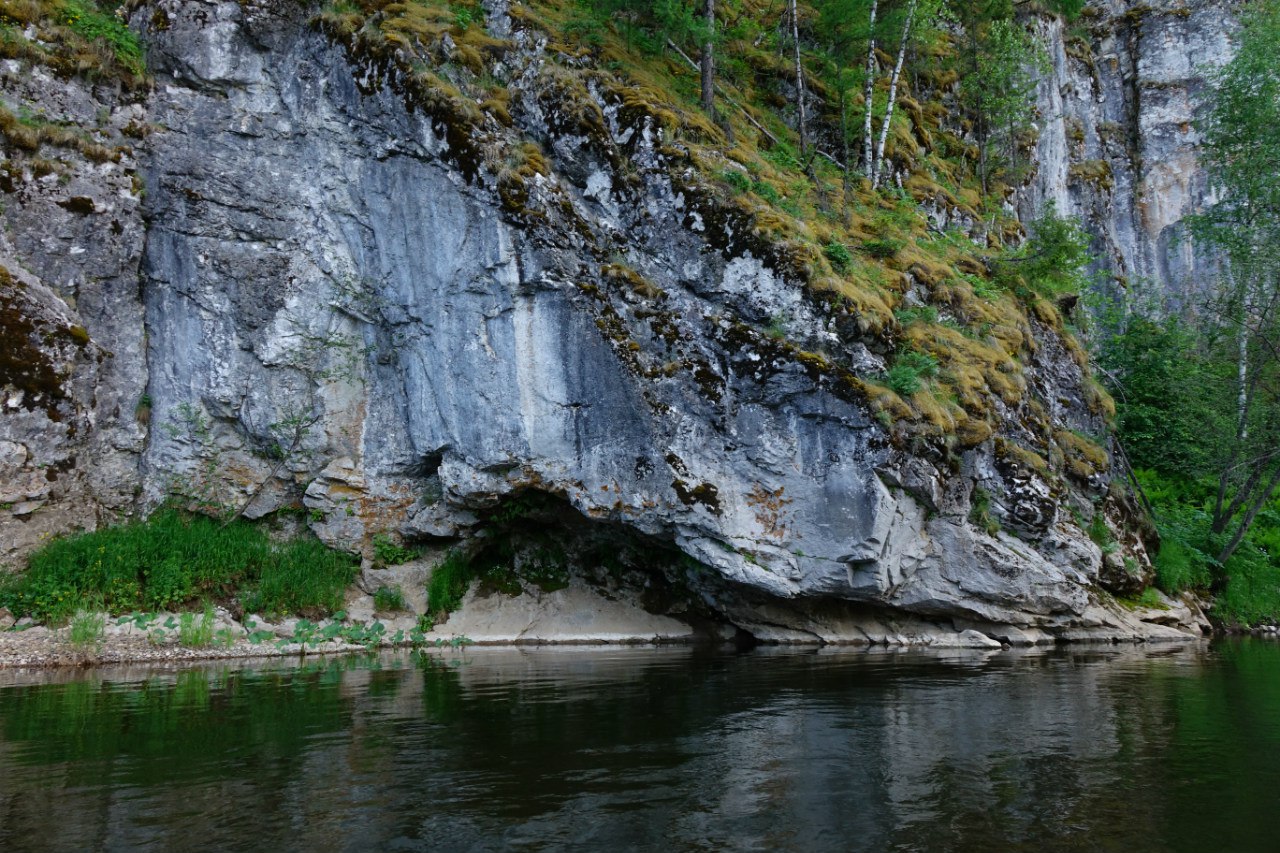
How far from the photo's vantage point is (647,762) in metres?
6.88

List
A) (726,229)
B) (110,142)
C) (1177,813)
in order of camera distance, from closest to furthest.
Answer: (1177,813) → (726,229) → (110,142)

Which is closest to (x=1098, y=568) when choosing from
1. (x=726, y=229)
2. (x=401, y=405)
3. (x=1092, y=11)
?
(x=726, y=229)

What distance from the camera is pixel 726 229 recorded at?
56.9ft

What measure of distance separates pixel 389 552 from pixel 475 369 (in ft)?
16.2

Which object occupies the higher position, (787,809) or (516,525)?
(516,525)

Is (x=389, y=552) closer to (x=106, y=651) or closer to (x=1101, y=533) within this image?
(x=106, y=651)

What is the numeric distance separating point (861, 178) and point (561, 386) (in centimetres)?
1210

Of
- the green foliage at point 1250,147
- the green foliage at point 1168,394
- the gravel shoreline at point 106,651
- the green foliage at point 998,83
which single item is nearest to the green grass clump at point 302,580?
the gravel shoreline at point 106,651

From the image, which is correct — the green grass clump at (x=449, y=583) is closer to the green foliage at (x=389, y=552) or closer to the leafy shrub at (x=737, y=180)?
the green foliage at (x=389, y=552)

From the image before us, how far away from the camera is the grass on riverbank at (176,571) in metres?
15.3

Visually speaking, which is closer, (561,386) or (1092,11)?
(561,386)

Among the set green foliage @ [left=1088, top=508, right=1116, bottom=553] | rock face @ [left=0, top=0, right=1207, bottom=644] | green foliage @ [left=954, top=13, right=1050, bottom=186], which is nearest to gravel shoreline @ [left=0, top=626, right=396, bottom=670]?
rock face @ [left=0, top=0, right=1207, bottom=644]

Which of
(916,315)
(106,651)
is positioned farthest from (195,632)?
(916,315)

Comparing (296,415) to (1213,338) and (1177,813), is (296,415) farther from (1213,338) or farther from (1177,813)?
(1213,338)
